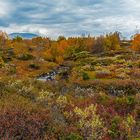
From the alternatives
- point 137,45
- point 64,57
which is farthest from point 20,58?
point 137,45

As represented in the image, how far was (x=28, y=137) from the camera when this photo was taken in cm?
1221

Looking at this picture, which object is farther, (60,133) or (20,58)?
(20,58)

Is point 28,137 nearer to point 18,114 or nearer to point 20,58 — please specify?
point 18,114

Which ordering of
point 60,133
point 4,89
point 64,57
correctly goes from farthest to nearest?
1. point 64,57
2. point 4,89
3. point 60,133

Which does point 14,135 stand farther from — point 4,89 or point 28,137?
point 4,89

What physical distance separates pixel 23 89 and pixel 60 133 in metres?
8.04

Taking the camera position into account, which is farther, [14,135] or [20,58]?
[20,58]

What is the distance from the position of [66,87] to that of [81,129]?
1425cm

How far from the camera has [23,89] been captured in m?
20.6

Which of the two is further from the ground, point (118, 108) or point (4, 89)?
point (4, 89)

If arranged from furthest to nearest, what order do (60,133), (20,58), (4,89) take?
(20,58), (4,89), (60,133)

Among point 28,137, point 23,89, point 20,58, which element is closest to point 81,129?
point 28,137

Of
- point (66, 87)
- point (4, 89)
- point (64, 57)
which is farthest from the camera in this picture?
point (64, 57)

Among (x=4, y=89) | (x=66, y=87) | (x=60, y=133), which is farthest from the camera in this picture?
(x=66, y=87)
